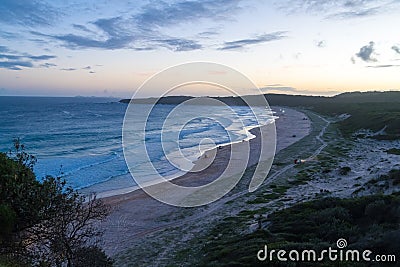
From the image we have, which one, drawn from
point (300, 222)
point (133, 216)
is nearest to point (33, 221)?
point (300, 222)

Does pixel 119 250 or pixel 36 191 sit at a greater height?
pixel 36 191

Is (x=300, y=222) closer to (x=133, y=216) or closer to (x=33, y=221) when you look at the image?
(x=33, y=221)

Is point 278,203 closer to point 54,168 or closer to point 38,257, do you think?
point 38,257

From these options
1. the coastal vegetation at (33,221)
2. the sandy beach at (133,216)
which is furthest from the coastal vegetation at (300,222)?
the coastal vegetation at (33,221)

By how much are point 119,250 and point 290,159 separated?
72.5 feet

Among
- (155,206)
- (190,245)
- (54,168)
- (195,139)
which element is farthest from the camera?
(195,139)

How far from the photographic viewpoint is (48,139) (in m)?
49.7

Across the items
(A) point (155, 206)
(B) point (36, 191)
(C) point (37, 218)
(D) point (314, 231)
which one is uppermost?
(B) point (36, 191)

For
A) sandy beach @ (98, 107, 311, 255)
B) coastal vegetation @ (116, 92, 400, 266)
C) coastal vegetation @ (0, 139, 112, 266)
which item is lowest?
sandy beach @ (98, 107, 311, 255)

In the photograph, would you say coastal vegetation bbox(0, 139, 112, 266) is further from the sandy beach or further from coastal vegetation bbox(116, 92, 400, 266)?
the sandy beach

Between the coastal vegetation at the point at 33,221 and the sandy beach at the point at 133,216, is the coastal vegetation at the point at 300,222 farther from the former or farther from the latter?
the coastal vegetation at the point at 33,221

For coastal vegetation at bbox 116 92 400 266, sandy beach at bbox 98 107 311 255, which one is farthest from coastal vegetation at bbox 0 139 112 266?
sandy beach at bbox 98 107 311 255

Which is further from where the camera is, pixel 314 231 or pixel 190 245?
pixel 190 245

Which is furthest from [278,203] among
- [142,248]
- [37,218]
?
[37,218]
